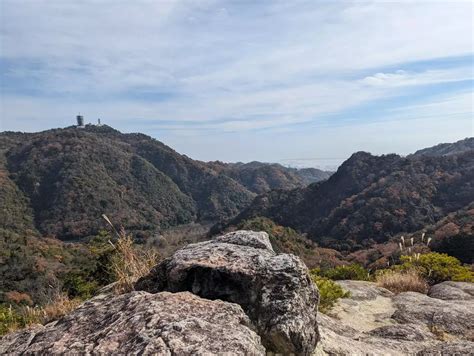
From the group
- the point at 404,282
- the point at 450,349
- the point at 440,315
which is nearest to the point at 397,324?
the point at 440,315

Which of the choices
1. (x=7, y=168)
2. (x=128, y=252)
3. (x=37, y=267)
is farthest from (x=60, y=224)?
(x=128, y=252)

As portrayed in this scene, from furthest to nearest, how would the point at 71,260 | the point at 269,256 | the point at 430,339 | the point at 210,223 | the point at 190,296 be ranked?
the point at 210,223
the point at 71,260
the point at 430,339
the point at 269,256
the point at 190,296

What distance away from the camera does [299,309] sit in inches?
131

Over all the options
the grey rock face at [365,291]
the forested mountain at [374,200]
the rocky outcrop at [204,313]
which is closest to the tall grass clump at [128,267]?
the rocky outcrop at [204,313]

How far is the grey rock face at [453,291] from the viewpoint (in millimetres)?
7172

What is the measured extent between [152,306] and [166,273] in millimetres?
1013

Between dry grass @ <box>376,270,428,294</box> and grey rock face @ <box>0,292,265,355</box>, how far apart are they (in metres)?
6.72

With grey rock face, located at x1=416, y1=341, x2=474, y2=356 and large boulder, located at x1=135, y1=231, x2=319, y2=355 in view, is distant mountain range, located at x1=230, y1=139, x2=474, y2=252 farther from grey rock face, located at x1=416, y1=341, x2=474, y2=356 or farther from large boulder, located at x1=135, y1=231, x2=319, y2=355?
large boulder, located at x1=135, y1=231, x2=319, y2=355

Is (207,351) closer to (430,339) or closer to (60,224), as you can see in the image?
(430,339)

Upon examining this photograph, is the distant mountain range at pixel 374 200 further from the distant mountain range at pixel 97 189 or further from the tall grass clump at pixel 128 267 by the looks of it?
the tall grass clump at pixel 128 267

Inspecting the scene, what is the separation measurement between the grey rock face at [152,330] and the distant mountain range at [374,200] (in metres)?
46.7

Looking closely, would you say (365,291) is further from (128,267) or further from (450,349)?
(128,267)

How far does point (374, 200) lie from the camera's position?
6644cm

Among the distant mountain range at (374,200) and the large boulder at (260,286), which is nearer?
the large boulder at (260,286)
